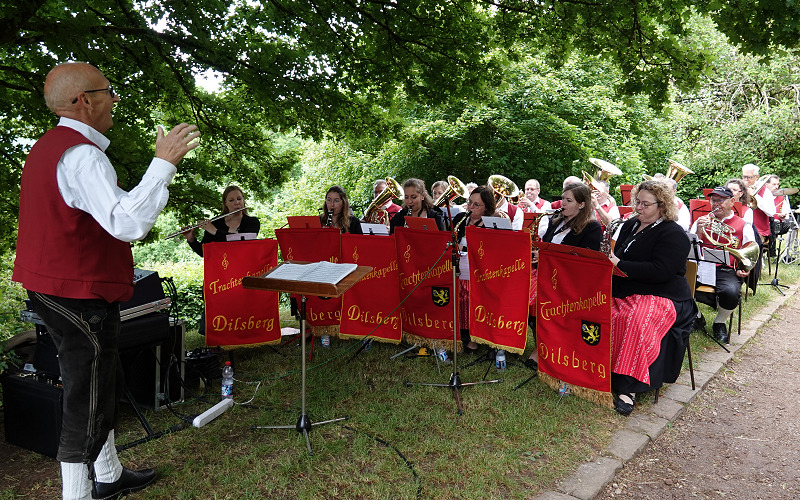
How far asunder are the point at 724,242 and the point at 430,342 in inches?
168

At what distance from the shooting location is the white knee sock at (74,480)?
9.30ft

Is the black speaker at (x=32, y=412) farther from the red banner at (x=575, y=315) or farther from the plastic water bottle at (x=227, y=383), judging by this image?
the red banner at (x=575, y=315)

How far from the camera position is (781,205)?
11.1 meters

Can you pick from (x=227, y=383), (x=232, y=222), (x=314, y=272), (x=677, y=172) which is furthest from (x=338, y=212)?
(x=677, y=172)

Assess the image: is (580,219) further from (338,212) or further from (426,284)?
(338,212)

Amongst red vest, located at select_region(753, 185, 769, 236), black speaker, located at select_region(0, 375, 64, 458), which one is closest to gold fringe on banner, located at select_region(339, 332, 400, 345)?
black speaker, located at select_region(0, 375, 64, 458)

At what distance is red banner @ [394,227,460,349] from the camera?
5480 mm

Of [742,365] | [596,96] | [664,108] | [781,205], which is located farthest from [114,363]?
[596,96]

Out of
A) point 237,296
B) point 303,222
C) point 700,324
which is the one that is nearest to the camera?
point 237,296

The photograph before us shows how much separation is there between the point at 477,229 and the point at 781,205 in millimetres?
9209

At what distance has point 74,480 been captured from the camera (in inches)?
112

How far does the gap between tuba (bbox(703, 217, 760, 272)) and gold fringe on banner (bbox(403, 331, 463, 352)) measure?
3688 millimetres

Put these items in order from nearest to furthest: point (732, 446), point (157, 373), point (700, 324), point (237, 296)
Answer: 1. point (732, 446)
2. point (157, 373)
3. point (237, 296)
4. point (700, 324)

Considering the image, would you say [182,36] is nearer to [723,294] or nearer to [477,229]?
[477,229]
